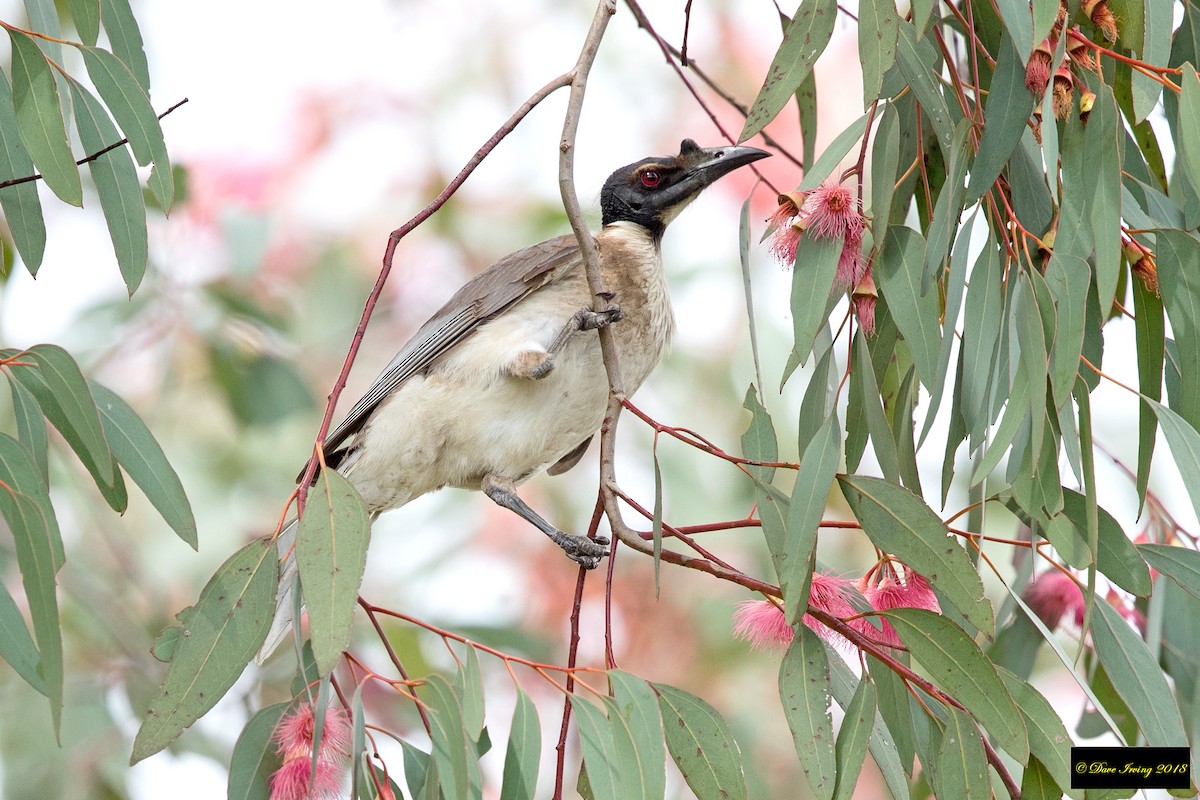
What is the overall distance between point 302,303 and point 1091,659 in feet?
11.6

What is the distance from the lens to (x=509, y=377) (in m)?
3.11

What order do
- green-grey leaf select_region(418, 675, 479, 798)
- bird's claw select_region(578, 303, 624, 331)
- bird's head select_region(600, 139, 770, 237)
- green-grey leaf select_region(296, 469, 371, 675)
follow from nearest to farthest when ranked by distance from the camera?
green-grey leaf select_region(296, 469, 371, 675)
green-grey leaf select_region(418, 675, 479, 798)
bird's claw select_region(578, 303, 624, 331)
bird's head select_region(600, 139, 770, 237)

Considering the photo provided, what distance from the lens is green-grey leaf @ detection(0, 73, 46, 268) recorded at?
6.82 feet

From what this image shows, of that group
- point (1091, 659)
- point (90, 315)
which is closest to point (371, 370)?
point (90, 315)

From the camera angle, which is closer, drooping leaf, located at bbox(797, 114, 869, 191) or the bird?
drooping leaf, located at bbox(797, 114, 869, 191)

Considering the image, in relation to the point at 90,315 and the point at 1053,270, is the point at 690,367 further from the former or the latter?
the point at 1053,270

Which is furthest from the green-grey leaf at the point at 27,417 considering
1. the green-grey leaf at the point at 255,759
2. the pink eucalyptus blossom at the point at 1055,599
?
the pink eucalyptus blossom at the point at 1055,599

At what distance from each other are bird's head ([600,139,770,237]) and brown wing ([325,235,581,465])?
280 mm

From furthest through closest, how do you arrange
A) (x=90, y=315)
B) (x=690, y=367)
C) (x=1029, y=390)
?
1. (x=690, y=367)
2. (x=90, y=315)
3. (x=1029, y=390)

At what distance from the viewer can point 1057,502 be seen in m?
1.80

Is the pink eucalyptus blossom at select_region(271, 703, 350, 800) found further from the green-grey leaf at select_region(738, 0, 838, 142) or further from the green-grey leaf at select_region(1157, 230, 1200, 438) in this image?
the green-grey leaf at select_region(1157, 230, 1200, 438)

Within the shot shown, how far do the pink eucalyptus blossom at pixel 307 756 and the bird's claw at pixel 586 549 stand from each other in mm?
664

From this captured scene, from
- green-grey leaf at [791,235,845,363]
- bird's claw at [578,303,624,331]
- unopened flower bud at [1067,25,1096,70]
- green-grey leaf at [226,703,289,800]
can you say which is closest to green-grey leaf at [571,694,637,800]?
green-grey leaf at [226,703,289,800]

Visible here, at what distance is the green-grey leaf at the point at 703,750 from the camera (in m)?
1.94
